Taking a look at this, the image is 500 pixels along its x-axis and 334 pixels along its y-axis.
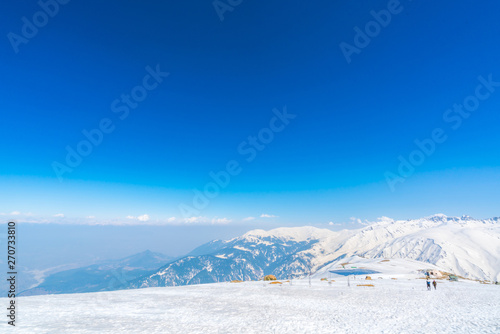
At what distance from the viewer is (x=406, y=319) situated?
2384 centimetres

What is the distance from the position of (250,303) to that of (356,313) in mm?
13568

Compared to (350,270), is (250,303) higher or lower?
higher

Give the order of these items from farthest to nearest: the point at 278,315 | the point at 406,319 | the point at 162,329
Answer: the point at 278,315
the point at 406,319
the point at 162,329

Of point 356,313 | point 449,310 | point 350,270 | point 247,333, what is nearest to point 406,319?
point 356,313

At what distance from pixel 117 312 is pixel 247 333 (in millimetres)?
16206

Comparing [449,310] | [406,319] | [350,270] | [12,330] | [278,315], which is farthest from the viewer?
[350,270]

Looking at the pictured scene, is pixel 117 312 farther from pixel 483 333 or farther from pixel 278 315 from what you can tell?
pixel 483 333

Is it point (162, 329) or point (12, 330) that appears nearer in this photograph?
point (12, 330)

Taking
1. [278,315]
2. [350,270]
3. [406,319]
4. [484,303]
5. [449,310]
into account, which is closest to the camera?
[406,319]

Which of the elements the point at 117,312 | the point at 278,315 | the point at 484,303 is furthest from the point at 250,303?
the point at 484,303

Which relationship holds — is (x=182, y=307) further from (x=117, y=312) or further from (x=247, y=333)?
(x=247, y=333)

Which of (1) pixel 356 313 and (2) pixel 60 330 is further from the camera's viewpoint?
(1) pixel 356 313

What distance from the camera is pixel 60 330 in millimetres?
19375

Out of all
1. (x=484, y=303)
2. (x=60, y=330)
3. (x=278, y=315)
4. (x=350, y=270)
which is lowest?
(x=350, y=270)
